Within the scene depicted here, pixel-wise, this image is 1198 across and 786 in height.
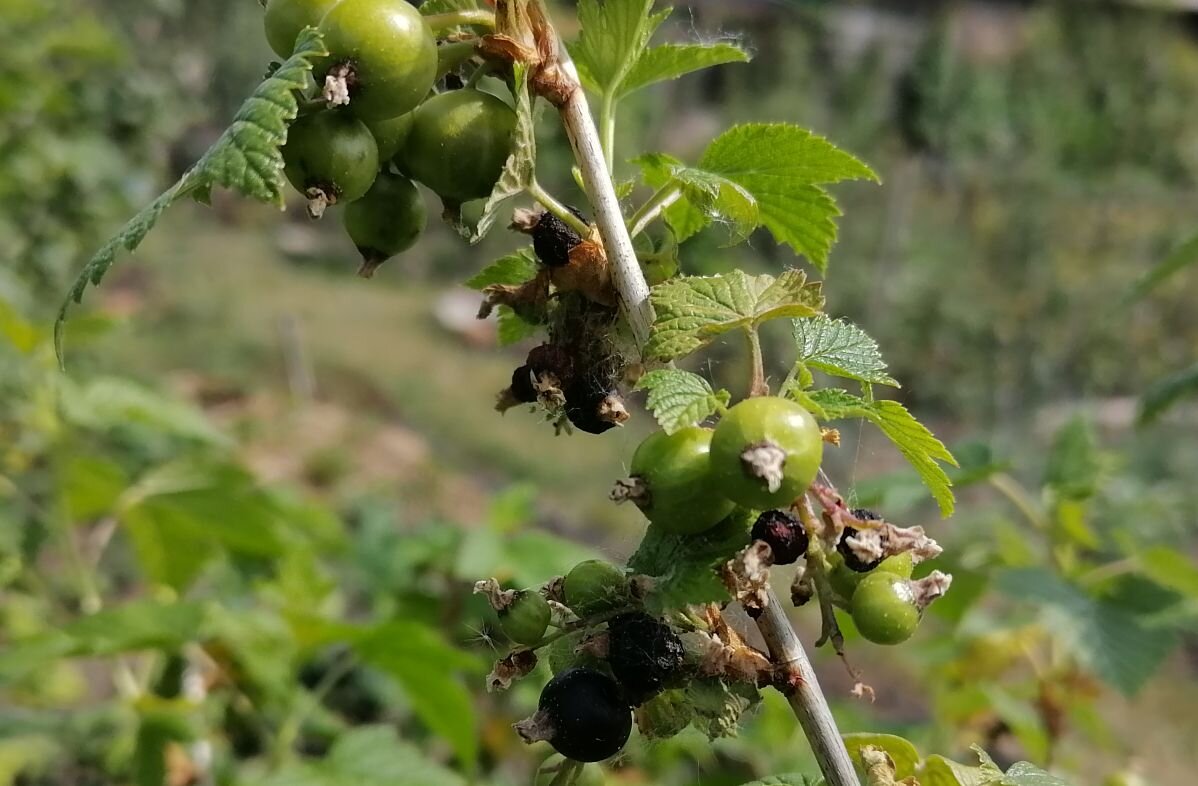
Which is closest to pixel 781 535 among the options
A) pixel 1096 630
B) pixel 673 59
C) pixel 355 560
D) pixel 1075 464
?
pixel 673 59

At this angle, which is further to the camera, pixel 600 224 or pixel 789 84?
pixel 789 84

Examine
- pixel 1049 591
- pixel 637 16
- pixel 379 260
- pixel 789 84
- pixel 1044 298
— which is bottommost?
pixel 1044 298

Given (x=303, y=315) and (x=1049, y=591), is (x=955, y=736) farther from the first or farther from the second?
(x=303, y=315)

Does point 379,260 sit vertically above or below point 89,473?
above

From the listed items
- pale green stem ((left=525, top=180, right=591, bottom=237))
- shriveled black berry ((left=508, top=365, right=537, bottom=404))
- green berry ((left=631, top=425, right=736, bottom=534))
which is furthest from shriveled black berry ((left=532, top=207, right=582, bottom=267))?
green berry ((left=631, top=425, right=736, bottom=534))

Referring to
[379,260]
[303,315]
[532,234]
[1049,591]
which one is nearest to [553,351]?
[532,234]

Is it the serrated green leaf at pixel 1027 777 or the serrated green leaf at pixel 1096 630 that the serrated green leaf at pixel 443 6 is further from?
the serrated green leaf at pixel 1096 630
